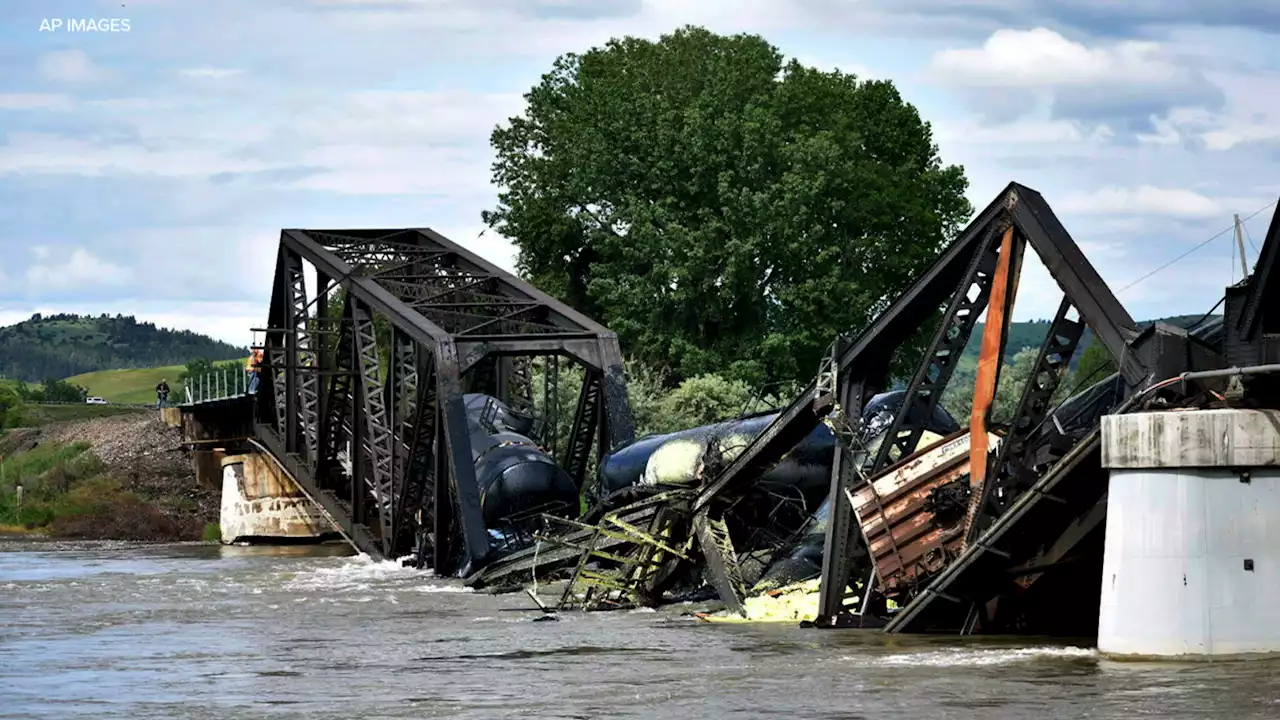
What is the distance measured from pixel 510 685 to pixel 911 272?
5292 centimetres

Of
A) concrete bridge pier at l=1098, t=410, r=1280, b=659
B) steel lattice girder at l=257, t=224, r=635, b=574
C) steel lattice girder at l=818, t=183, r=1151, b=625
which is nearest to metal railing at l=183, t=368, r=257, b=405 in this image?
steel lattice girder at l=257, t=224, r=635, b=574

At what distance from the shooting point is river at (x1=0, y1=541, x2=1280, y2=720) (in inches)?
817

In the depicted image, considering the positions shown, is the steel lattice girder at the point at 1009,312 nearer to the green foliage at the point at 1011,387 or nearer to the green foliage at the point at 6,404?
the green foliage at the point at 1011,387

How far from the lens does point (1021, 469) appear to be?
87.8 ft

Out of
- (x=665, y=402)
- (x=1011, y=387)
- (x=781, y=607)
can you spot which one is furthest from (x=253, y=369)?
(x=781, y=607)

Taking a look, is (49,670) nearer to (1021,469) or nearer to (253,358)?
(1021,469)

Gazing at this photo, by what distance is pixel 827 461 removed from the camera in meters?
35.5

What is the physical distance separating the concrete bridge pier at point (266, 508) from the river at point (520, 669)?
85.7 ft

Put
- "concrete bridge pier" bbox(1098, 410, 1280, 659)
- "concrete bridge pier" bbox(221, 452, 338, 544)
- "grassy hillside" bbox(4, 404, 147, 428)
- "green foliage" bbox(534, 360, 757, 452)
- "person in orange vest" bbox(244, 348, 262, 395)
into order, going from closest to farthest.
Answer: "concrete bridge pier" bbox(1098, 410, 1280, 659) → "concrete bridge pier" bbox(221, 452, 338, 544) → "green foliage" bbox(534, 360, 757, 452) → "person in orange vest" bbox(244, 348, 262, 395) → "grassy hillside" bbox(4, 404, 147, 428)

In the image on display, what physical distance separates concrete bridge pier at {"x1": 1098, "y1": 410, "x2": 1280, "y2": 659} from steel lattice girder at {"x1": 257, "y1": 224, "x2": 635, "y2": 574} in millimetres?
20657

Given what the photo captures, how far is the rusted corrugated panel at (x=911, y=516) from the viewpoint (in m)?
27.9

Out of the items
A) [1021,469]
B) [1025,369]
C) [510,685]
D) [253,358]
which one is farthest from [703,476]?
[1025,369]

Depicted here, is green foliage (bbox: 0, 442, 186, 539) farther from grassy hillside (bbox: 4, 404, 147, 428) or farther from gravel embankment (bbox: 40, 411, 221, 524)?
grassy hillside (bbox: 4, 404, 147, 428)

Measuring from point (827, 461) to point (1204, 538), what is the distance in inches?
522
